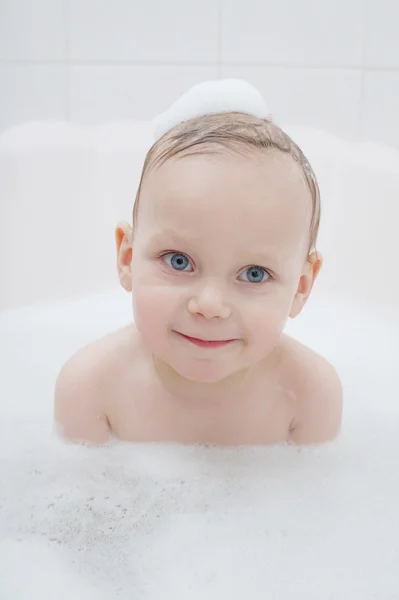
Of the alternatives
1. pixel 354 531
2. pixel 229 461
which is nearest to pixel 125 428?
pixel 229 461

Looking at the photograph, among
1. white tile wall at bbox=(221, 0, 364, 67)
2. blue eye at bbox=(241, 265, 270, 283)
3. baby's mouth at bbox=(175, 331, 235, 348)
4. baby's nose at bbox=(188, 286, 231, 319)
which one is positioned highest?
white tile wall at bbox=(221, 0, 364, 67)

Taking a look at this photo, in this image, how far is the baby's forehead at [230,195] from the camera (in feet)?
3.15

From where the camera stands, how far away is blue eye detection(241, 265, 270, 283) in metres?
1.00

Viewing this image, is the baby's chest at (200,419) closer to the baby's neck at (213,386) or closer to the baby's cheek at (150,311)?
the baby's neck at (213,386)

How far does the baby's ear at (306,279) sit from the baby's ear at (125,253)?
249 millimetres

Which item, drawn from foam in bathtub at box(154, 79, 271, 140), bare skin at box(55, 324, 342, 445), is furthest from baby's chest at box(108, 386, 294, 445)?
foam in bathtub at box(154, 79, 271, 140)

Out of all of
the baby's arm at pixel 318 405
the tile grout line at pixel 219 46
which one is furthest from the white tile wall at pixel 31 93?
the baby's arm at pixel 318 405

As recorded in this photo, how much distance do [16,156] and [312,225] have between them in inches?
45.8

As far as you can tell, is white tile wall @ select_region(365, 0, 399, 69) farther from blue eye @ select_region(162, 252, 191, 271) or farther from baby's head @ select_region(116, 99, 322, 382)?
blue eye @ select_region(162, 252, 191, 271)

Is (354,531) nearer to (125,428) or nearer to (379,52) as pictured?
(125,428)

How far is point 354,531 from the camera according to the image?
3.65 feet

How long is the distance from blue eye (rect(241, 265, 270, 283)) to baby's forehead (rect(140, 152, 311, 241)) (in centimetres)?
5

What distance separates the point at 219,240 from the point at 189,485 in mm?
421

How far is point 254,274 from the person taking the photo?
39.7 inches
